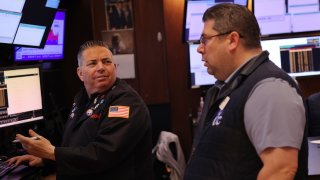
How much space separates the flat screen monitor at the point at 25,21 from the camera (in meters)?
2.67

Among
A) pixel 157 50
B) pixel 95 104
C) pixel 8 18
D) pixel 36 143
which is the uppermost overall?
pixel 8 18

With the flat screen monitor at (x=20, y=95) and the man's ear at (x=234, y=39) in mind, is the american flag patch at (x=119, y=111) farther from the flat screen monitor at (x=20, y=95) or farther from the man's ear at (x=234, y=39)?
the flat screen monitor at (x=20, y=95)

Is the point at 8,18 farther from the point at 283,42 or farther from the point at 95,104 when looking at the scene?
the point at 283,42

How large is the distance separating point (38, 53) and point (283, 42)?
215 centimetres

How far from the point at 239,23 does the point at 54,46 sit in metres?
2.64

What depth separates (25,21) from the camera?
282 centimetres

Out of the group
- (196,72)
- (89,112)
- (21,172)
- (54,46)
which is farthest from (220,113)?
(54,46)

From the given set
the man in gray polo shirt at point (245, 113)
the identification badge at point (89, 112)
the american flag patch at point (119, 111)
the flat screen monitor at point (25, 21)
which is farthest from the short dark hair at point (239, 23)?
the flat screen monitor at point (25, 21)

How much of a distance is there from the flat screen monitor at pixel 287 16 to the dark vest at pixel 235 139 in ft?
8.53

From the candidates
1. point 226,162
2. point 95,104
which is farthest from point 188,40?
point 226,162

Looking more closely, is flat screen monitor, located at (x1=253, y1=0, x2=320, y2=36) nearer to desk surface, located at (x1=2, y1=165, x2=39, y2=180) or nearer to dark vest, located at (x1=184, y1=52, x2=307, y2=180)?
desk surface, located at (x1=2, y1=165, x2=39, y2=180)

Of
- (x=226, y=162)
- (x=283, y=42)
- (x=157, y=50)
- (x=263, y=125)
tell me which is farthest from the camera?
(x=157, y=50)

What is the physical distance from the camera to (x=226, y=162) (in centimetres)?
128

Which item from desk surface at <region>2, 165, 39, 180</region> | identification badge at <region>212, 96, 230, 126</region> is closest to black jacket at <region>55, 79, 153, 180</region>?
desk surface at <region>2, 165, 39, 180</region>
